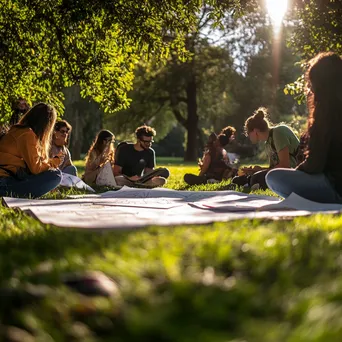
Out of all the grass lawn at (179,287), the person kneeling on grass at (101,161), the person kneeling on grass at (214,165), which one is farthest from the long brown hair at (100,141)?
the grass lawn at (179,287)

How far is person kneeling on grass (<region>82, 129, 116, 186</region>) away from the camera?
33.8ft

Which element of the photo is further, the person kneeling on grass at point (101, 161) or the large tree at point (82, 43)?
the person kneeling on grass at point (101, 161)

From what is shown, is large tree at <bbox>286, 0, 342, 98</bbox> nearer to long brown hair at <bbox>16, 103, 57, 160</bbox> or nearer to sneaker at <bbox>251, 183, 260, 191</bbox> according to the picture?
sneaker at <bbox>251, 183, 260, 191</bbox>

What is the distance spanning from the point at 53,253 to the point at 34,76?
719cm

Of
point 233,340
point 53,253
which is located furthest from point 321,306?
point 53,253

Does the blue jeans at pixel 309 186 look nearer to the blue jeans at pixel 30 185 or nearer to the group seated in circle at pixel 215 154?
the group seated in circle at pixel 215 154

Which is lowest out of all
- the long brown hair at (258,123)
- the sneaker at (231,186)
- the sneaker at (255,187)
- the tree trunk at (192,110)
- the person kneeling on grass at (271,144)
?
the sneaker at (231,186)

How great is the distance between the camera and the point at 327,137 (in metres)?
5.28

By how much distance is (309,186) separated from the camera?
550 centimetres

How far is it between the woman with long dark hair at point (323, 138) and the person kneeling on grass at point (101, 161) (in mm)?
5186

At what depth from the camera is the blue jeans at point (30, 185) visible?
7.00 metres

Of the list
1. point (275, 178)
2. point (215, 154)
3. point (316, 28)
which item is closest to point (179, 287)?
point (275, 178)

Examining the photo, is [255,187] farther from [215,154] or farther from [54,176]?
[54,176]

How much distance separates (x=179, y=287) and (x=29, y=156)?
502cm
